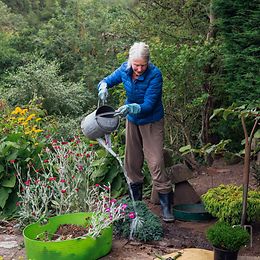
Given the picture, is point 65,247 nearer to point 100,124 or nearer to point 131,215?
point 131,215

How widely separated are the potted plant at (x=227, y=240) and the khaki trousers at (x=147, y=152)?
1208 millimetres

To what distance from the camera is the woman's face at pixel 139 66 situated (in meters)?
4.14

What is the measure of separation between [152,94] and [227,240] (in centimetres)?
148

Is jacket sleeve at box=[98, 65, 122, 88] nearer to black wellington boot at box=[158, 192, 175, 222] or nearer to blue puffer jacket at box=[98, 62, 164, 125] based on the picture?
blue puffer jacket at box=[98, 62, 164, 125]

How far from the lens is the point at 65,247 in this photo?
3.50m

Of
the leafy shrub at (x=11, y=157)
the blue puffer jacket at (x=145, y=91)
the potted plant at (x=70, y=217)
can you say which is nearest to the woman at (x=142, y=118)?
the blue puffer jacket at (x=145, y=91)

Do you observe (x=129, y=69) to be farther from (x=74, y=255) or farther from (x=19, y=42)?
(x=19, y=42)

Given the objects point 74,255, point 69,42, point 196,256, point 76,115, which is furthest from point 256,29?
point 69,42

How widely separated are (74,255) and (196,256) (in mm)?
895

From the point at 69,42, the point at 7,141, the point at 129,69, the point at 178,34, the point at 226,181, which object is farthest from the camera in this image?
the point at 69,42

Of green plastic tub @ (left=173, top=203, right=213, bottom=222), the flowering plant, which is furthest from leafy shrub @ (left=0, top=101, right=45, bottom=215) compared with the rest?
green plastic tub @ (left=173, top=203, right=213, bottom=222)

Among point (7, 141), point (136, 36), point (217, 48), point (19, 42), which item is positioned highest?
point (19, 42)

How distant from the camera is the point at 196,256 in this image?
361 cm

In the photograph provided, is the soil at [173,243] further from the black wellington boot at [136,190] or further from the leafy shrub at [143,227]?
the black wellington boot at [136,190]
